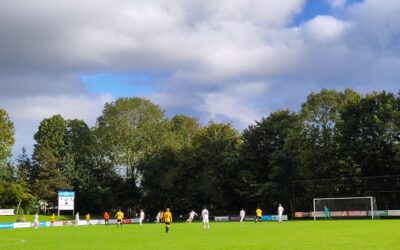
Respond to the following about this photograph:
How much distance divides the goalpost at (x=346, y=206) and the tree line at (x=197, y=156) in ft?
12.6

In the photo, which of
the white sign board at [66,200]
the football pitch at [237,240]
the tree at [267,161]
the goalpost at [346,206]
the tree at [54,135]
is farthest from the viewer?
the tree at [54,135]

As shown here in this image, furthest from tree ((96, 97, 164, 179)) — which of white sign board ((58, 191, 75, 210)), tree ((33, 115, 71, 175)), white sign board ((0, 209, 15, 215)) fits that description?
white sign board ((0, 209, 15, 215))

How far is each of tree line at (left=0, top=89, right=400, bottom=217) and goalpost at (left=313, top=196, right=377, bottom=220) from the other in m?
3.85

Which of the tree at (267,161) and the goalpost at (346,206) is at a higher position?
the tree at (267,161)

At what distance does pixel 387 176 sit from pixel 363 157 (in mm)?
7909

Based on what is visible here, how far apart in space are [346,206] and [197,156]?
30.3 m

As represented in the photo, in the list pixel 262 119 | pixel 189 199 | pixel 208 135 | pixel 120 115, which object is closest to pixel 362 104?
pixel 262 119

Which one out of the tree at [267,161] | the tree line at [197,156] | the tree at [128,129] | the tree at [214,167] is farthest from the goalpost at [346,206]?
the tree at [128,129]

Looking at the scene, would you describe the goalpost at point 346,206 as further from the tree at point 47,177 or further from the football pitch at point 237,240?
the tree at point 47,177

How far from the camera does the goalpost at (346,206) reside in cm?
6128

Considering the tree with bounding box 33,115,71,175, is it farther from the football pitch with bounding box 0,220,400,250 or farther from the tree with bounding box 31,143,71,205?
the football pitch with bounding box 0,220,400,250

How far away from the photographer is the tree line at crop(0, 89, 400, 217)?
7012 cm

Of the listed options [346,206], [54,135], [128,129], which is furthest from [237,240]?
[54,135]

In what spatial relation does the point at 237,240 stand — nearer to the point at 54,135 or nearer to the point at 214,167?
the point at 214,167
